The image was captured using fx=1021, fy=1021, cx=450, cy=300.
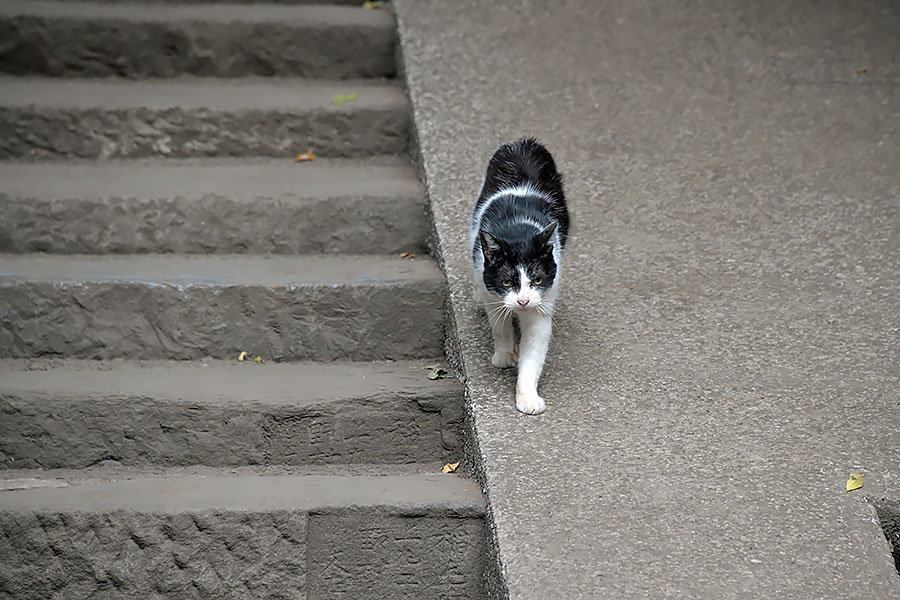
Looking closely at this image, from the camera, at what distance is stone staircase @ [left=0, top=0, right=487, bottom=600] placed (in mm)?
3236

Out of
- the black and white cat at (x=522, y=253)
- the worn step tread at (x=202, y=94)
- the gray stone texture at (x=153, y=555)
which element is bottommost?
the gray stone texture at (x=153, y=555)

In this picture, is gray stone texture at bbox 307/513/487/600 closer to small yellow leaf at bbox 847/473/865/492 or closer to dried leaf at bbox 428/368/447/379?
dried leaf at bbox 428/368/447/379

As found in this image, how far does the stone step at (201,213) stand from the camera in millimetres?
4172

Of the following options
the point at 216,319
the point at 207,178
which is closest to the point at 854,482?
the point at 216,319

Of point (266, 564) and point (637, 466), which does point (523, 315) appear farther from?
point (266, 564)

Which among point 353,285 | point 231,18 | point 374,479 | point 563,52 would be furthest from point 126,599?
point 563,52

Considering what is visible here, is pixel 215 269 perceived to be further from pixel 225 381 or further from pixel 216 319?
pixel 225 381

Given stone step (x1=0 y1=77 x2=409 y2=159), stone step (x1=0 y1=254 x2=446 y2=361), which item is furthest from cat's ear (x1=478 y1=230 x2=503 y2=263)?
stone step (x1=0 y1=77 x2=409 y2=159)

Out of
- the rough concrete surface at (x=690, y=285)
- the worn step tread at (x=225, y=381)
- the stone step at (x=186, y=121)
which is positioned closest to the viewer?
the rough concrete surface at (x=690, y=285)

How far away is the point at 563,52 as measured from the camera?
5.30 m

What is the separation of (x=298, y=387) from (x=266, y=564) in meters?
0.65

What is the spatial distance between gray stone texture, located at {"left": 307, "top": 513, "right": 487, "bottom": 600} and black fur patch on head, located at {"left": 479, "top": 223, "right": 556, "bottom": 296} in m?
0.76

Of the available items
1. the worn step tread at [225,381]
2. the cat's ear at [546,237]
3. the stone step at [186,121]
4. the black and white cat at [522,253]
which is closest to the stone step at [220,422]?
the worn step tread at [225,381]

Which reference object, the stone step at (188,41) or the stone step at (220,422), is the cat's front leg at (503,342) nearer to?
the stone step at (220,422)
